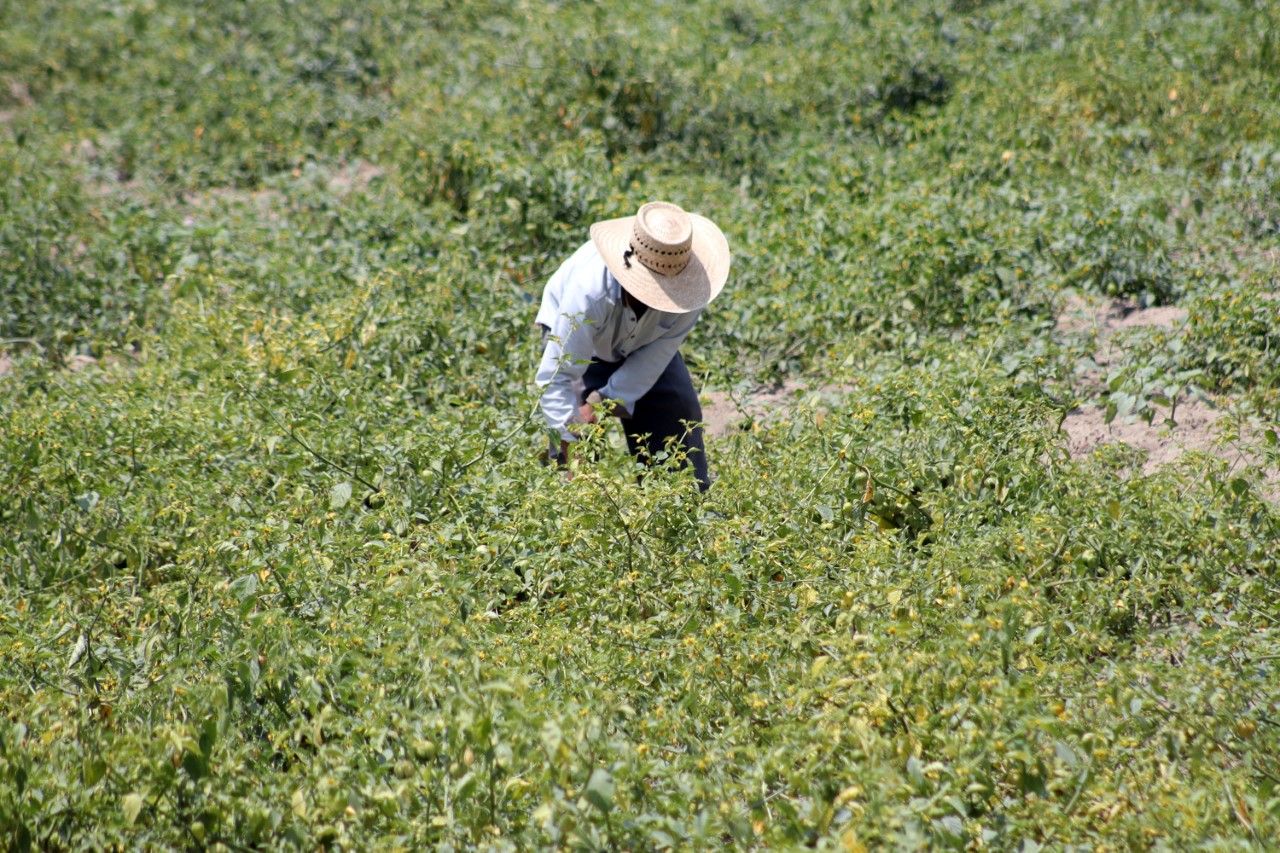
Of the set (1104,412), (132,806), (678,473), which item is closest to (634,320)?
(678,473)

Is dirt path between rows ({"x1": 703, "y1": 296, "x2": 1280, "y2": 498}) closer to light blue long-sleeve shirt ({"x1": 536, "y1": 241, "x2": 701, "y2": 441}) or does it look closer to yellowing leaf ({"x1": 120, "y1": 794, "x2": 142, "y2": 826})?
light blue long-sleeve shirt ({"x1": 536, "y1": 241, "x2": 701, "y2": 441})

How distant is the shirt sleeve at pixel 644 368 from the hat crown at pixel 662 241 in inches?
9.2

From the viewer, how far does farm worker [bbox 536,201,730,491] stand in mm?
3676

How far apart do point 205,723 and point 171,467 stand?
5.71ft

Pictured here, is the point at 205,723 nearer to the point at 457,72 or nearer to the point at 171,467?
the point at 171,467

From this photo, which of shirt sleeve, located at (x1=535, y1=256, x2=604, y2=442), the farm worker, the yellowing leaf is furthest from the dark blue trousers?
the yellowing leaf

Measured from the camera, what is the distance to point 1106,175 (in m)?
5.88

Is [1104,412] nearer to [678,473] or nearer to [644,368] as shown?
[644,368]

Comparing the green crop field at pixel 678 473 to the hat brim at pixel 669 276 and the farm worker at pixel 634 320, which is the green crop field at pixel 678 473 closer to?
the farm worker at pixel 634 320

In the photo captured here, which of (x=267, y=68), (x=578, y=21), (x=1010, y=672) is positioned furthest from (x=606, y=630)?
(x=267, y=68)

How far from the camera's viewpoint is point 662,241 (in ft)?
12.0

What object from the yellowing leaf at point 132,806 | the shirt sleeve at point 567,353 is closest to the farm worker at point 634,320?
the shirt sleeve at point 567,353

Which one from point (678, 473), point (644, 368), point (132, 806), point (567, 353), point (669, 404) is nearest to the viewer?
point (132, 806)

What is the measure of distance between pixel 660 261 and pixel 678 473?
82 cm
